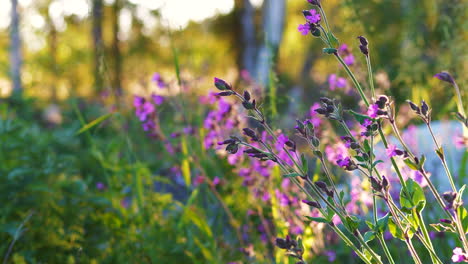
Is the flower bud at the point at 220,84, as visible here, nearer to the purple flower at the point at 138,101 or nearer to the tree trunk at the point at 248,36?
the purple flower at the point at 138,101

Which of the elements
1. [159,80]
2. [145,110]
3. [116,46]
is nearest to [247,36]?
[116,46]

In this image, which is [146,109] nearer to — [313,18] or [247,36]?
[313,18]

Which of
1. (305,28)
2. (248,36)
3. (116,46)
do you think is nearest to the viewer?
(305,28)

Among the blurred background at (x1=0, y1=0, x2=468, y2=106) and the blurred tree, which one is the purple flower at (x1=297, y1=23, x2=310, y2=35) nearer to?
the blurred background at (x1=0, y1=0, x2=468, y2=106)

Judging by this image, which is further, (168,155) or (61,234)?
(168,155)

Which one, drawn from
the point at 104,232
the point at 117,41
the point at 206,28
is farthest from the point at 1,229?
Answer: the point at 117,41

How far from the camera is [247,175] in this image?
2.14 metres

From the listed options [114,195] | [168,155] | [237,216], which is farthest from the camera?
[168,155]

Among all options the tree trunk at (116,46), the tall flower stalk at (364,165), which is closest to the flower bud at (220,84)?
the tall flower stalk at (364,165)

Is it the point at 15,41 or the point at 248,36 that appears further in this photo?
the point at 15,41

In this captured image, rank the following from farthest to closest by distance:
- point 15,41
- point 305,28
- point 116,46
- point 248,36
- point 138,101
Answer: point 116,46
point 15,41
point 248,36
point 138,101
point 305,28

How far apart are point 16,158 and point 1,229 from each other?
24.9 inches

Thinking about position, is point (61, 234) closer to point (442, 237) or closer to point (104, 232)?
point (104, 232)

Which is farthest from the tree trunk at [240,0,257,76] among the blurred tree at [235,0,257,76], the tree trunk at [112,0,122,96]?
the tree trunk at [112,0,122,96]
